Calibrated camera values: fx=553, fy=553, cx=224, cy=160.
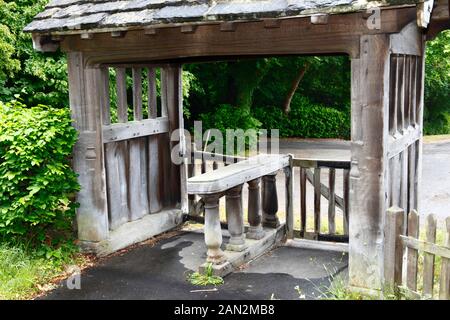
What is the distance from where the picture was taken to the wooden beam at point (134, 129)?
23.7ft

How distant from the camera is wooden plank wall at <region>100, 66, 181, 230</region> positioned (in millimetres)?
7375

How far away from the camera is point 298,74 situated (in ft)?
82.3

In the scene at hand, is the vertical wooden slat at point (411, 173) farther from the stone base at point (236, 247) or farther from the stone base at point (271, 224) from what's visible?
the stone base at point (236, 247)

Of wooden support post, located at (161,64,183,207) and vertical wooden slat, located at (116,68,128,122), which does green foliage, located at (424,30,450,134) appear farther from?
vertical wooden slat, located at (116,68,128,122)

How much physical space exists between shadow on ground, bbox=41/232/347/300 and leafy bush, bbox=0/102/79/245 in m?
0.90

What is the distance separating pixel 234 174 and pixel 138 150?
2.00 meters

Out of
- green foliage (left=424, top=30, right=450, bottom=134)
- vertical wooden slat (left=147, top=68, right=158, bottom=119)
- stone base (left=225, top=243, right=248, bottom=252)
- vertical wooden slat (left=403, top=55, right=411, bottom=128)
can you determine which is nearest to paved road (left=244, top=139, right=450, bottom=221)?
vertical wooden slat (left=403, top=55, right=411, bottom=128)

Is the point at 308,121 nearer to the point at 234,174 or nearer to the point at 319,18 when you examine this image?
the point at 234,174

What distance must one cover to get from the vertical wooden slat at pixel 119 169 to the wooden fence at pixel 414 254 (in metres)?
3.79

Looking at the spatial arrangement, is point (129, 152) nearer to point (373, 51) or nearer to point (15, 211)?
point (15, 211)

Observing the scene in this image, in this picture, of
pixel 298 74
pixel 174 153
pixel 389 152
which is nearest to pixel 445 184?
pixel 174 153

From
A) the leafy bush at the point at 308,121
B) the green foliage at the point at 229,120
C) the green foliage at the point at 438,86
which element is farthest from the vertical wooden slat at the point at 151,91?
the leafy bush at the point at 308,121

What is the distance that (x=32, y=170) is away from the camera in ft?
21.3

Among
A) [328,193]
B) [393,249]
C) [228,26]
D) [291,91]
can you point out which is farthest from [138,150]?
[291,91]
